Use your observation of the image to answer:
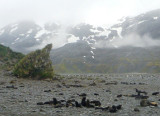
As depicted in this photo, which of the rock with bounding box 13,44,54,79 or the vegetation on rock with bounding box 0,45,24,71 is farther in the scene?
the vegetation on rock with bounding box 0,45,24,71

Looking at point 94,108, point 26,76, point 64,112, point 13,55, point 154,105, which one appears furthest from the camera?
point 13,55

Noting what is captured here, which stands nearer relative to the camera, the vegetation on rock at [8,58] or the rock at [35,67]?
the rock at [35,67]

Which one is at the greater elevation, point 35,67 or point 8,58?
point 8,58

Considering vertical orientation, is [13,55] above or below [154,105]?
above

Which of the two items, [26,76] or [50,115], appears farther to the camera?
[26,76]

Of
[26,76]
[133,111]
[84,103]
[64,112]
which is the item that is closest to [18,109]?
[64,112]

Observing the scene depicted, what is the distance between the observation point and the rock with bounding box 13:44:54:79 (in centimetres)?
4272

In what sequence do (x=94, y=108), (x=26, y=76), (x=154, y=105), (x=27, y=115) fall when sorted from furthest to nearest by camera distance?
(x=26, y=76) → (x=154, y=105) → (x=94, y=108) → (x=27, y=115)

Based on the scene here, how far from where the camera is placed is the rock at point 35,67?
42.7 meters

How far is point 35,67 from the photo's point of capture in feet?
142

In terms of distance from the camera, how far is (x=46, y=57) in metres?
45.7

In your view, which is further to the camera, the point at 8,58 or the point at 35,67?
the point at 8,58

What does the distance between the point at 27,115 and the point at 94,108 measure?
14.6 feet

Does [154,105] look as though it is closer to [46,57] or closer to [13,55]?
[46,57]
